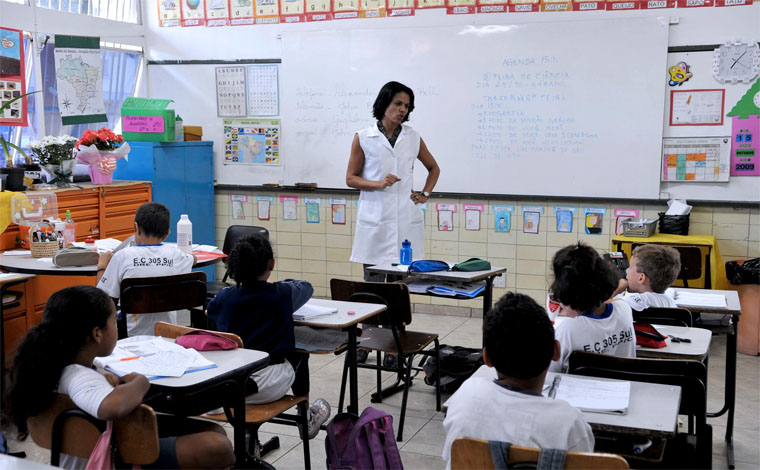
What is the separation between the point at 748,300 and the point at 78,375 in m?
4.70

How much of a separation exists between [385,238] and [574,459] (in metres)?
3.46

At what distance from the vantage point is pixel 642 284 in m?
3.58

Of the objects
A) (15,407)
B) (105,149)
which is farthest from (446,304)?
(15,407)

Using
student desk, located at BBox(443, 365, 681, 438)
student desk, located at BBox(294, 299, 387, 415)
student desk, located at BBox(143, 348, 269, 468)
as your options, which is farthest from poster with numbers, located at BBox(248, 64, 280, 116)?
student desk, located at BBox(443, 365, 681, 438)

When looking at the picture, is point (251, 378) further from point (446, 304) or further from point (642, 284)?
point (446, 304)

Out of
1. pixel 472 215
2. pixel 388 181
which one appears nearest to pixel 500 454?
pixel 388 181

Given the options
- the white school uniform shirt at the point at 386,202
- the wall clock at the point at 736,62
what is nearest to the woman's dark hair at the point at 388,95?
the white school uniform shirt at the point at 386,202

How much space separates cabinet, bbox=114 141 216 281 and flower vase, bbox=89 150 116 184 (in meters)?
0.61

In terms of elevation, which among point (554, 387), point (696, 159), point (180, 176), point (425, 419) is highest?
point (696, 159)

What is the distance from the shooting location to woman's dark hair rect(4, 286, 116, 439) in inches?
85.9

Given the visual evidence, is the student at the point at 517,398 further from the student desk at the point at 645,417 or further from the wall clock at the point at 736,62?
the wall clock at the point at 736,62

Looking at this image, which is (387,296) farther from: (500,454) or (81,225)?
(81,225)

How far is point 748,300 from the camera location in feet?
17.7

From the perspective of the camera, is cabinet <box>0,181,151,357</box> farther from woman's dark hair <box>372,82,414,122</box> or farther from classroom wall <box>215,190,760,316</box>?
woman's dark hair <box>372,82,414,122</box>
